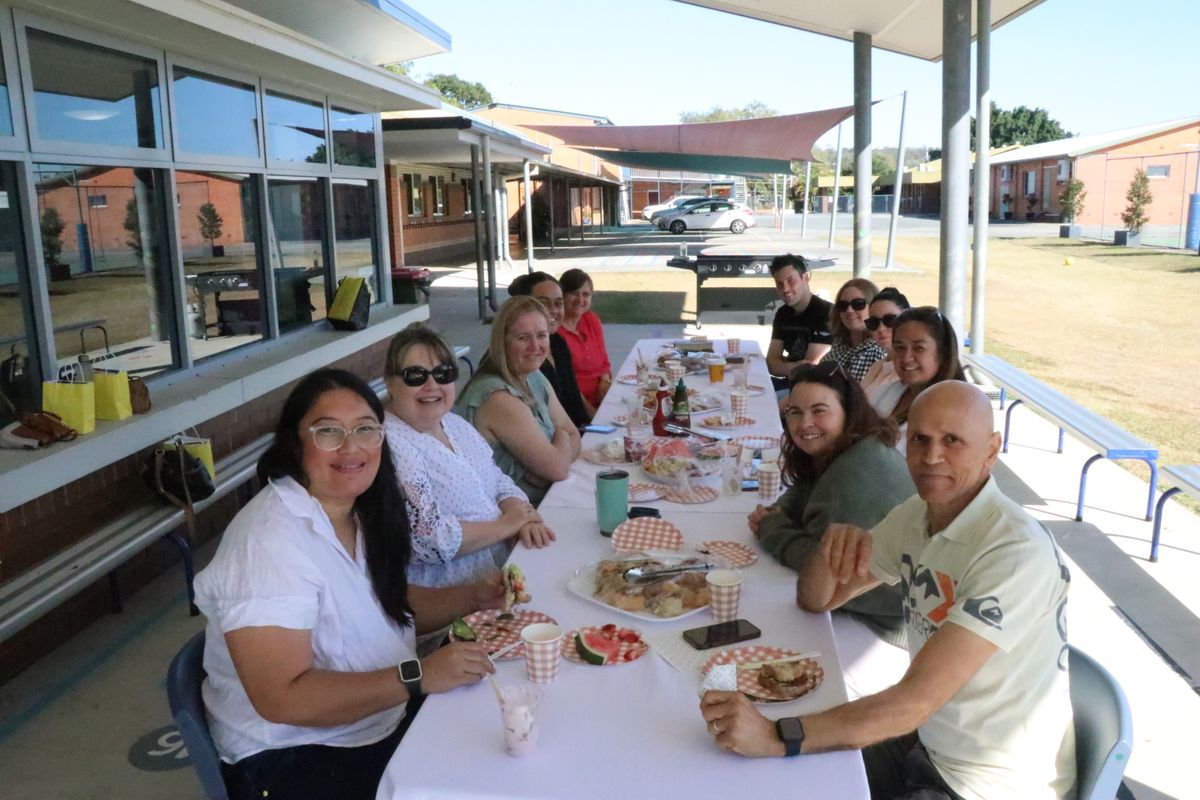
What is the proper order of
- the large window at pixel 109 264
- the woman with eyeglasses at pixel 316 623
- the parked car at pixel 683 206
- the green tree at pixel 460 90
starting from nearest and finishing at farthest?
the woman with eyeglasses at pixel 316 623, the large window at pixel 109 264, the parked car at pixel 683 206, the green tree at pixel 460 90

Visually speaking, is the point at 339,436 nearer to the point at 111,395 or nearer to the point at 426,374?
the point at 426,374

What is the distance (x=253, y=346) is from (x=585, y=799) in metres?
4.88

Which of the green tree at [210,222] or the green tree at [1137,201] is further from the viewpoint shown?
the green tree at [1137,201]

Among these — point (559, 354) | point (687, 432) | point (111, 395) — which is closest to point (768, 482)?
point (687, 432)

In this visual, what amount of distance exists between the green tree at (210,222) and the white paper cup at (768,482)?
3611mm

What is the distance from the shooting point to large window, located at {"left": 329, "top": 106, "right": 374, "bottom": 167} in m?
7.12

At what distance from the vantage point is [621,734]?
1675mm

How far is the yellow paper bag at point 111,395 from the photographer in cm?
387

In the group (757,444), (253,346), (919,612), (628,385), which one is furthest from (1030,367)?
(919,612)

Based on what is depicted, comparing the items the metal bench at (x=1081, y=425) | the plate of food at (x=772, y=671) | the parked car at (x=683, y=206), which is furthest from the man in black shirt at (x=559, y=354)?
the parked car at (x=683, y=206)

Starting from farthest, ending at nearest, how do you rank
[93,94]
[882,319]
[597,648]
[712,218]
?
[712,218] < [882,319] < [93,94] < [597,648]

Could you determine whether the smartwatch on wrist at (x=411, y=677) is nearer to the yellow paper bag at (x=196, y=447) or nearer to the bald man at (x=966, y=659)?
the bald man at (x=966, y=659)

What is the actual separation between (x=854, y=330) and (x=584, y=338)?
158 centimetres

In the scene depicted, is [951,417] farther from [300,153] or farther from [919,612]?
[300,153]
